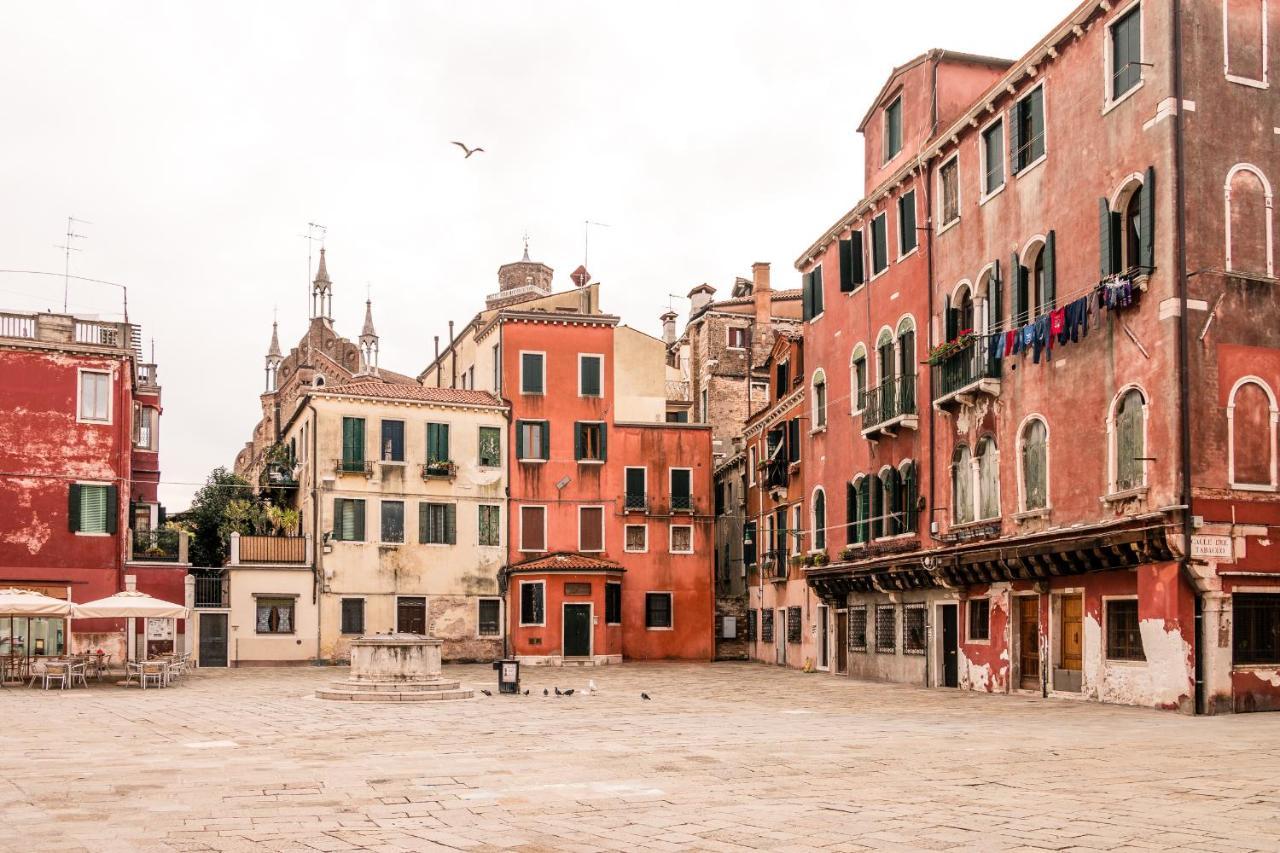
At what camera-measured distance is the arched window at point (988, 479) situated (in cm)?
2902

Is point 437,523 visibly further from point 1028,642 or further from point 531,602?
point 1028,642

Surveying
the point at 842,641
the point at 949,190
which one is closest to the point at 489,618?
the point at 842,641

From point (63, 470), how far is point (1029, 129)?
1164 inches

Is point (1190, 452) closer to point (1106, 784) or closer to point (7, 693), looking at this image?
point (1106, 784)

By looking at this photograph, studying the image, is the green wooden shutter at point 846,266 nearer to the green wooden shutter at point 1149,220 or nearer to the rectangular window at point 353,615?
the green wooden shutter at point 1149,220

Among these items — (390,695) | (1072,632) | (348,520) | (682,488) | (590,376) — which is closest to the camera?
(1072,632)

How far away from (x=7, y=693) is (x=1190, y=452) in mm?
25439

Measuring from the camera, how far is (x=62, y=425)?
4031 centimetres

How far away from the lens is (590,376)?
49.4m

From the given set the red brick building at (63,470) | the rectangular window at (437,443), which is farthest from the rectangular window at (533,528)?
the red brick building at (63,470)

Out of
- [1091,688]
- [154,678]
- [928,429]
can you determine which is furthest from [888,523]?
[154,678]

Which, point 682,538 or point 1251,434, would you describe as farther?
point 682,538

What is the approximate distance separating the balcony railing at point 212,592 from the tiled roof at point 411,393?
24.3ft

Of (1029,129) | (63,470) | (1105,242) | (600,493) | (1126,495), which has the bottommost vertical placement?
(1126,495)
